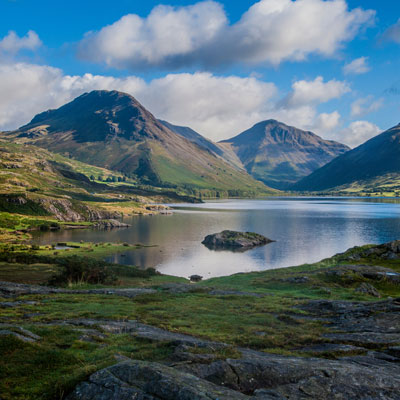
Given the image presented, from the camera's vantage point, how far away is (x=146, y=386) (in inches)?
402

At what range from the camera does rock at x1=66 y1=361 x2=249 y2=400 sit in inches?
388

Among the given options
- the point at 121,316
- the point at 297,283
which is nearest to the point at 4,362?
the point at 121,316

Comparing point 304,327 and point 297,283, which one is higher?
point 304,327

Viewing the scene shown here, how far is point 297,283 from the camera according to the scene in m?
44.4

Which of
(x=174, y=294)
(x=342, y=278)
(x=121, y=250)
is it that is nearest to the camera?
(x=174, y=294)

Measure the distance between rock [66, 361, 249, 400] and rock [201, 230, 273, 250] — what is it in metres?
107

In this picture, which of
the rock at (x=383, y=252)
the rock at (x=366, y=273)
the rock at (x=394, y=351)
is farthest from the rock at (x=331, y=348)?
the rock at (x=383, y=252)

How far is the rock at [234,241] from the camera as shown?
11862 centimetres

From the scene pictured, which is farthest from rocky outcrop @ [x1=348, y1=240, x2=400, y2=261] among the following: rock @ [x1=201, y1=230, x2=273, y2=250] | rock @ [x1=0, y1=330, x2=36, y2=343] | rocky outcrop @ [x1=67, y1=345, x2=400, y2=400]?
rock @ [x1=0, y1=330, x2=36, y2=343]

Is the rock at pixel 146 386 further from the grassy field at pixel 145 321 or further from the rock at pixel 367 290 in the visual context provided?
the rock at pixel 367 290

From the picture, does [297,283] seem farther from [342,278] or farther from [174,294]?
[174,294]

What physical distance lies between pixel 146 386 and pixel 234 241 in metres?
112

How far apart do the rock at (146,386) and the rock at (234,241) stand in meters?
107

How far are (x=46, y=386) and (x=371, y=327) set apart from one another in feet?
61.2
